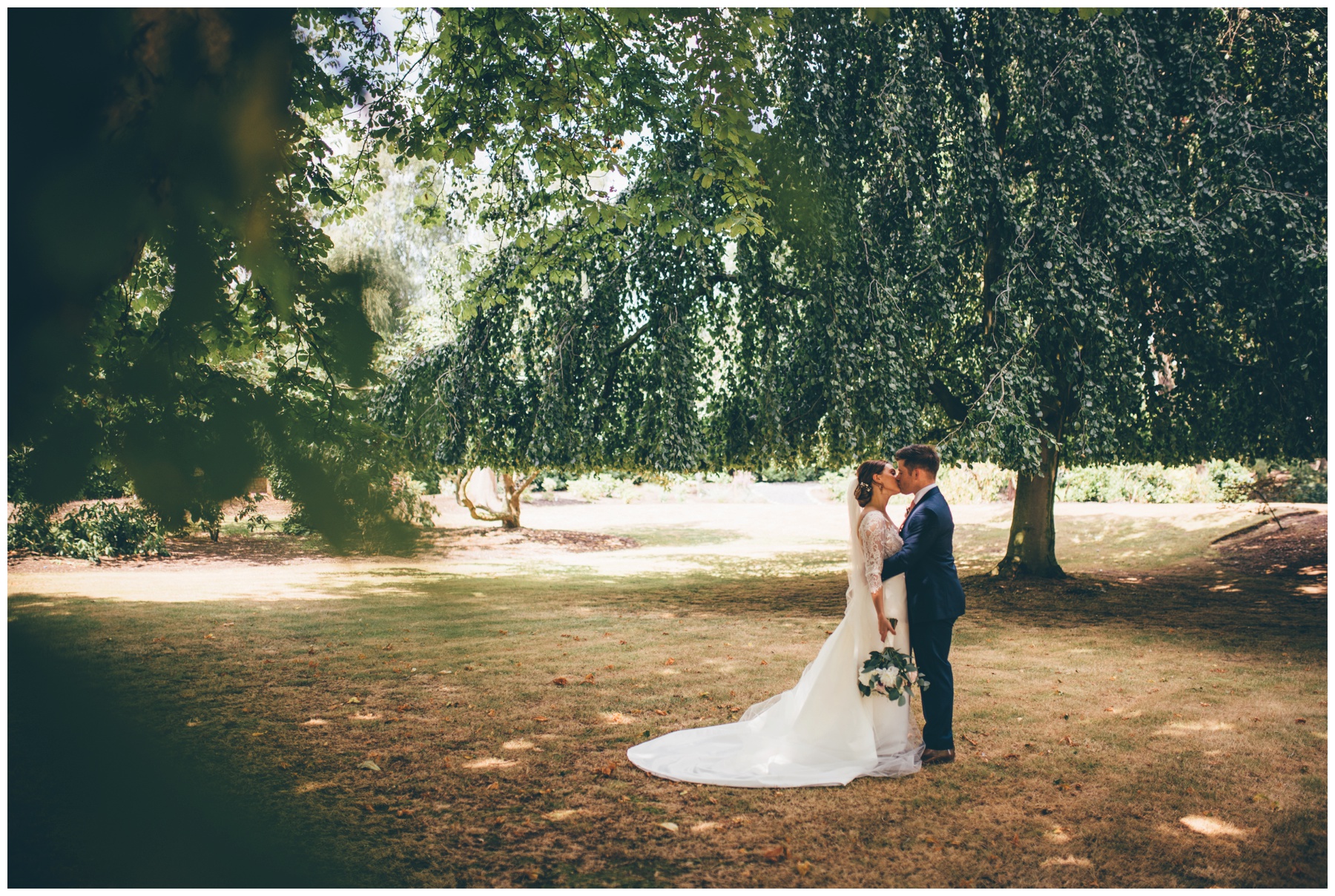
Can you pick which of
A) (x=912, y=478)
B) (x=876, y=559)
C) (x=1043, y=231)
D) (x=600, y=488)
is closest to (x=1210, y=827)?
(x=876, y=559)

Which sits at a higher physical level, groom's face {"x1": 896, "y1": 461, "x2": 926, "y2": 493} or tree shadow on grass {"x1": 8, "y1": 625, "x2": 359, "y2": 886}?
groom's face {"x1": 896, "y1": 461, "x2": 926, "y2": 493}

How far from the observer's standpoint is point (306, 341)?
0.80m

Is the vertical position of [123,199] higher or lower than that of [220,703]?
higher

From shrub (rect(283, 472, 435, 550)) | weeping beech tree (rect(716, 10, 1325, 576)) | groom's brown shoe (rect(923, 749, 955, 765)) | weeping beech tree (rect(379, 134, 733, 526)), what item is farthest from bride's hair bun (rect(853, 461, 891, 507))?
weeping beech tree (rect(379, 134, 733, 526))

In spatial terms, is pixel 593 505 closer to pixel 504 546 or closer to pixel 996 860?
pixel 504 546

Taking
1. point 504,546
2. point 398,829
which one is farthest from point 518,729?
point 504,546

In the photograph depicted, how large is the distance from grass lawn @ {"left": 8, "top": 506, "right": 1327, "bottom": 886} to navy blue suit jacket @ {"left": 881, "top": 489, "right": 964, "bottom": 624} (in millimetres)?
913

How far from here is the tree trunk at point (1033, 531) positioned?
471 inches

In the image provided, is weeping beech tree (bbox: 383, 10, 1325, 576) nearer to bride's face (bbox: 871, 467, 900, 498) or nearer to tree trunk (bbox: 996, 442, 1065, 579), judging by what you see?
tree trunk (bbox: 996, 442, 1065, 579)

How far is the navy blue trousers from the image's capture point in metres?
4.62

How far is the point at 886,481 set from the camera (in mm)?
4754

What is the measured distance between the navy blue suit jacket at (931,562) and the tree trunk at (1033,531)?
814cm

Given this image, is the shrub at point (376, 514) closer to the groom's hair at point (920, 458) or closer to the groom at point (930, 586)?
the groom at point (930, 586)

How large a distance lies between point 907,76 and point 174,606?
11.5 meters
